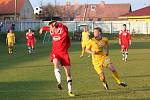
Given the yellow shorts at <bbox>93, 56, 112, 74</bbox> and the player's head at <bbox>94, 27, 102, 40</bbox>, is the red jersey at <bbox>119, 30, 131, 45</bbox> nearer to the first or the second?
the yellow shorts at <bbox>93, 56, 112, 74</bbox>

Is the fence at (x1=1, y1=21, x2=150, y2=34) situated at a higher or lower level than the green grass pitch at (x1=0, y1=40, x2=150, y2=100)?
higher

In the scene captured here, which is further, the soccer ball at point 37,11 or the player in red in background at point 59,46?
the soccer ball at point 37,11

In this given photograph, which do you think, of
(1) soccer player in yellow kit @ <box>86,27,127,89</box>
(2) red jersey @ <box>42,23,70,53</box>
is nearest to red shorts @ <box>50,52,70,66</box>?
(2) red jersey @ <box>42,23,70,53</box>

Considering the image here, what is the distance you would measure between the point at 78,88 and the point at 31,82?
8.64 ft

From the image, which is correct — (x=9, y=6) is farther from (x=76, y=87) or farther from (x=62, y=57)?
(x=62, y=57)

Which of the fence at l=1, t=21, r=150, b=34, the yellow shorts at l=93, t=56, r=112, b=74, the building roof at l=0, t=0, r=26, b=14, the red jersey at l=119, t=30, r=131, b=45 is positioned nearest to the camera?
the yellow shorts at l=93, t=56, r=112, b=74

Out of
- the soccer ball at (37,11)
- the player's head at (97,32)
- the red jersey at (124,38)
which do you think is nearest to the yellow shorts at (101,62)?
the player's head at (97,32)

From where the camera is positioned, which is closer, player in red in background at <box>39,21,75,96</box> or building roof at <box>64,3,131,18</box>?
player in red in background at <box>39,21,75,96</box>

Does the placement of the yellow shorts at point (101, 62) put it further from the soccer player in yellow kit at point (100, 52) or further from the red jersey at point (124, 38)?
the red jersey at point (124, 38)

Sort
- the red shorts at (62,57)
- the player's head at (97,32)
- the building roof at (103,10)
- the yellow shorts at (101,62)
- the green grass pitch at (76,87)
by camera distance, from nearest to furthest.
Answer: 1. the green grass pitch at (76,87)
2. the red shorts at (62,57)
3. the player's head at (97,32)
4. the yellow shorts at (101,62)
5. the building roof at (103,10)

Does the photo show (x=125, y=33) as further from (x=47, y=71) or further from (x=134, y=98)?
(x=134, y=98)

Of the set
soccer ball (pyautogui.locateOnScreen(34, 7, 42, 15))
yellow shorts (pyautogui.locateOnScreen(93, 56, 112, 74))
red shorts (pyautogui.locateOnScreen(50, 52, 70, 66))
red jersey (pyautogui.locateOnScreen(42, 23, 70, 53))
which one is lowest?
yellow shorts (pyautogui.locateOnScreen(93, 56, 112, 74))

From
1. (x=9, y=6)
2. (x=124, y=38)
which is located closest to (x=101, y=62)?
(x=124, y=38)

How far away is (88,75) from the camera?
63.5ft
